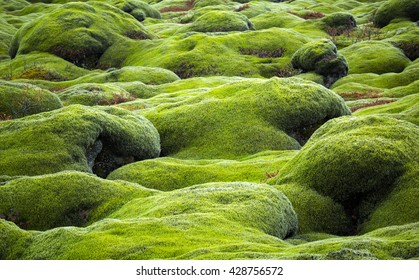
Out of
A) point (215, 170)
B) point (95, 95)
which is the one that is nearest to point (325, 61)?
point (95, 95)

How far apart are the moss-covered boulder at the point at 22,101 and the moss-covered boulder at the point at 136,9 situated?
8926cm

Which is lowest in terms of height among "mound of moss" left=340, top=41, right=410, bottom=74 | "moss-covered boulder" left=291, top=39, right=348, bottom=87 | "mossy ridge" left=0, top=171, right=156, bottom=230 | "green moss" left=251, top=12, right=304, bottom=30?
"green moss" left=251, top=12, right=304, bottom=30

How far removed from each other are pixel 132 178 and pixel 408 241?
55.1 feet

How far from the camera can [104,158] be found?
2833cm

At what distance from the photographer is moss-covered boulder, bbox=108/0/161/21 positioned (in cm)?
12294

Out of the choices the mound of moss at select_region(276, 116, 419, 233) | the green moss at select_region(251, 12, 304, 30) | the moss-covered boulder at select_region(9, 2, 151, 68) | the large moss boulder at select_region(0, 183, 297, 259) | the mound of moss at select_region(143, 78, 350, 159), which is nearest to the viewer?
the large moss boulder at select_region(0, 183, 297, 259)

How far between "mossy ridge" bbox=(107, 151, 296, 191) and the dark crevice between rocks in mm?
1419

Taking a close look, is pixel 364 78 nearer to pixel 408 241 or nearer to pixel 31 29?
pixel 408 241

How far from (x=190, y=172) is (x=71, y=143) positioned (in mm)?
6800

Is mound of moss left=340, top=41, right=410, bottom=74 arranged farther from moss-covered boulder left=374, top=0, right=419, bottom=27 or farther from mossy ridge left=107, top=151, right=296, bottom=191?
mossy ridge left=107, top=151, right=296, bottom=191

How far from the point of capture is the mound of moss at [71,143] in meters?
25.4

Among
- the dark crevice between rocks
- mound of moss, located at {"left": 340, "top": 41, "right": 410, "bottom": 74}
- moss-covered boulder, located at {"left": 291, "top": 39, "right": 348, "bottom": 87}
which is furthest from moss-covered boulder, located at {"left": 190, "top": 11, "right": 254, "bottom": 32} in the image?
the dark crevice between rocks

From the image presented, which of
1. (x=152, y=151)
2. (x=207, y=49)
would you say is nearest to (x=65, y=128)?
(x=152, y=151)

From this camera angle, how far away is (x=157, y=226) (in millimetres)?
14805
